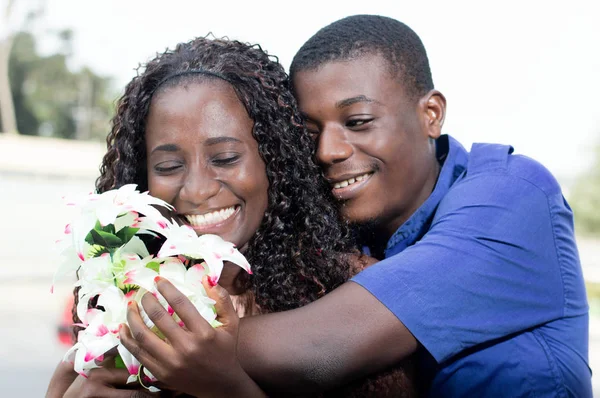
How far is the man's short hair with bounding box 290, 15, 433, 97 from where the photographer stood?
10.5ft

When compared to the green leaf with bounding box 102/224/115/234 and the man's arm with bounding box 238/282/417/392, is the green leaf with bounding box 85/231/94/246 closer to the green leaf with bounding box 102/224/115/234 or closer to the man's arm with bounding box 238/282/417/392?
the green leaf with bounding box 102/224/115/234

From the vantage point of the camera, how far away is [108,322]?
2.21 metres

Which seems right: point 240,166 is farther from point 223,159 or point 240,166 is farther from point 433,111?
point 433,111

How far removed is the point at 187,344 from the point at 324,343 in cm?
49

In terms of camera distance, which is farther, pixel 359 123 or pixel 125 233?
pixel 359 123

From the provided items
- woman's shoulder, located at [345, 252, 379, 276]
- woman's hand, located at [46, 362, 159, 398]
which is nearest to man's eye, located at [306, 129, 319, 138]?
woman's shoulder, located at [345, 252, 379, 276]

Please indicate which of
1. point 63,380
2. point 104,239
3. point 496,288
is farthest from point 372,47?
A: point 63,380

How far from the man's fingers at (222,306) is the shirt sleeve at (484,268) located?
53 centimetres

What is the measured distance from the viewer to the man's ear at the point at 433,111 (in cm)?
345

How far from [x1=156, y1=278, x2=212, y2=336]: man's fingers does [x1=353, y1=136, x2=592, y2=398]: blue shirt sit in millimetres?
666

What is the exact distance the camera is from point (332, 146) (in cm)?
311

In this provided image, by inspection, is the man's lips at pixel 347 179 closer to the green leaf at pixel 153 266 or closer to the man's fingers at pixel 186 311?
the green leaf at pixel 153 266

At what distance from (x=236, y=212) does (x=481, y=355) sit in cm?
100

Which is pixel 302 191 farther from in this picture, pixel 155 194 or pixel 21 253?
pixel 21 253
